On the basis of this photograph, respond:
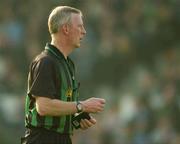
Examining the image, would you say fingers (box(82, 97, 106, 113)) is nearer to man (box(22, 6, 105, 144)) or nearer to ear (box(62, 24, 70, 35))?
man (box(22, 6, 105, 144))

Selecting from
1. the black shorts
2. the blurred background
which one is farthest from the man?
the blurred background

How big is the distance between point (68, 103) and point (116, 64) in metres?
6.43

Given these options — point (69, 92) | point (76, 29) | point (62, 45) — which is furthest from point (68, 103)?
point (76, 29)

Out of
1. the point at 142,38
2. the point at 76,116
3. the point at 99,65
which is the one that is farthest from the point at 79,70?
the point at 76,116

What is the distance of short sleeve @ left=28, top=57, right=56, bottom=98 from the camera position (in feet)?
16.1

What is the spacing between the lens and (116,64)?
11320mm

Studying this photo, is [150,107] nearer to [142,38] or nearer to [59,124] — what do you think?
[142,38]

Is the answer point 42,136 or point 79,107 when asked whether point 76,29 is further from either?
point 42,136

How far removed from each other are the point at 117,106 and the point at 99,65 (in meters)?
0.72

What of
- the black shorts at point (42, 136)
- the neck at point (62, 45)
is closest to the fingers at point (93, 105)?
the black shorts at point (42, 136)

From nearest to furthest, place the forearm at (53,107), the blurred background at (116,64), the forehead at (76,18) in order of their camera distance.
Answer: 1. the forearm at (53,107)
2. the forehead at (76,18)
3. the blurred background at (116,64)

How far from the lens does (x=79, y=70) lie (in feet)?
37.0

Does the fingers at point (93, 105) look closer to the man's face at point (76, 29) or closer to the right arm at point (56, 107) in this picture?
the right arm at point (56, 107)

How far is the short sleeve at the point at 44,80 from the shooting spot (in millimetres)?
4914
